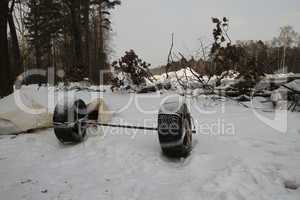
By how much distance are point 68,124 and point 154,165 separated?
1.34m

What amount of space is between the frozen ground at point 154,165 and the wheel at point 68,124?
129 millimetres

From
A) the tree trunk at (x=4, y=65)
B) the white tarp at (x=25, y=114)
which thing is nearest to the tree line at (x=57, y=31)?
the tree trunk at (x=4, y=65)

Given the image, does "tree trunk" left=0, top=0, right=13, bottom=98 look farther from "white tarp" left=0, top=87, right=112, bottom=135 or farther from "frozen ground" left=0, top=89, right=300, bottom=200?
"frozen ground" left=0, top=89, right=300, bottom=200

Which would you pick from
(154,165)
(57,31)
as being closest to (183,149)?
(154,165)

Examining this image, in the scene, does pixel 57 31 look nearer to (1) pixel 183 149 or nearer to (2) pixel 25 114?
(2) pixel 25 114

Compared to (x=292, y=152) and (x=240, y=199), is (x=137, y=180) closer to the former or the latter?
(x=240, y=199)

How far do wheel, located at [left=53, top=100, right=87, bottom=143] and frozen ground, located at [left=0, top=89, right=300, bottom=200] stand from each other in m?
0.13

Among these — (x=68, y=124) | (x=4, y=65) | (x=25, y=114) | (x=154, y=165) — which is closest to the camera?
(x=154, y=165)

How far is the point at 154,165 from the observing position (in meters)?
3.13

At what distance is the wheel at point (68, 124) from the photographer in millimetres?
3746

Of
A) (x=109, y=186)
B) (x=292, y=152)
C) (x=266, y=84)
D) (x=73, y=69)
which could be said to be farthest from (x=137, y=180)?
(x=73, y=69)

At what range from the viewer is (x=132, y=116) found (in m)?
4.94

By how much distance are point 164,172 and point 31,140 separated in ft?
7.47

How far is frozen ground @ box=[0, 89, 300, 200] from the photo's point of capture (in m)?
2.57
